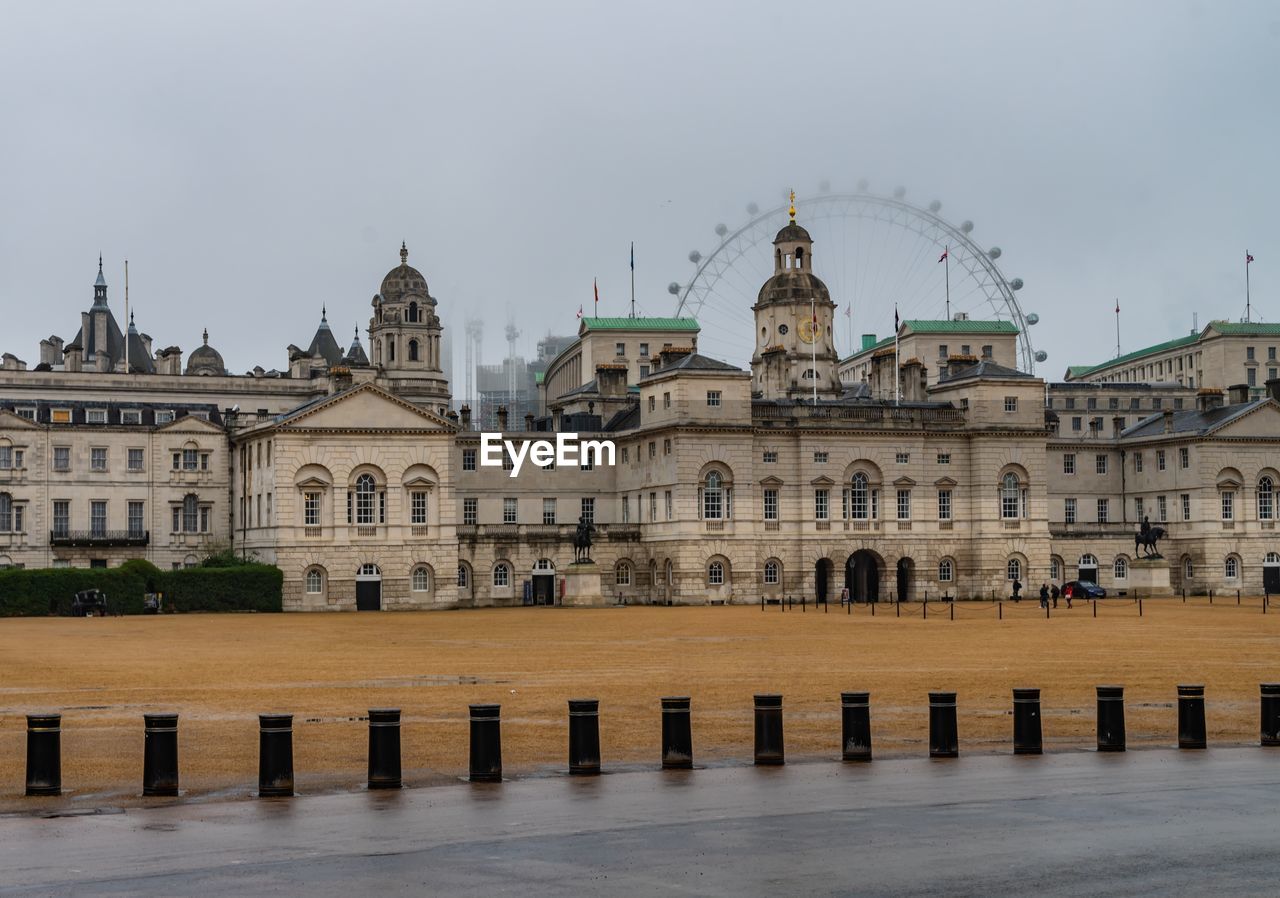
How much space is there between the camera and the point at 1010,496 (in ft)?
368

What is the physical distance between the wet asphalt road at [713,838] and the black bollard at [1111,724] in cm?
201

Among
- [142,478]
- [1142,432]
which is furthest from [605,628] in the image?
[1142,432]

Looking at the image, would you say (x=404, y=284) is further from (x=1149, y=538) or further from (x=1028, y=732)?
(x=1028, y=732)

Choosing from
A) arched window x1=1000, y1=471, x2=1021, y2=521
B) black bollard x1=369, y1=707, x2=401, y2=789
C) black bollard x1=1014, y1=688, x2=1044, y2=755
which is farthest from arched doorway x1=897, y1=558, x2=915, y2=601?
black bollard x1=369, y1=707, x2=401, y2=789

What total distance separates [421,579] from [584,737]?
3122 inches

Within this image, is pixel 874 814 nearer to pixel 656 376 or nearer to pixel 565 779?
pixel 565 779

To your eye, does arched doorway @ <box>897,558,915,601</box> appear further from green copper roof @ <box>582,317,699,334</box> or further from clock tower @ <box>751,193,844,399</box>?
green copper roof @ <box>582,317,699,334</box>

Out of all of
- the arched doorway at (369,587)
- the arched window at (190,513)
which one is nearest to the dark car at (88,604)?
the arched doorway at (369,587)

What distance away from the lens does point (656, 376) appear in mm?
107188

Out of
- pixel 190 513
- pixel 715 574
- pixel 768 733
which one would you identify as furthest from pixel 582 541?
pixel 768 733

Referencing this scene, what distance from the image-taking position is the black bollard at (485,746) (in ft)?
75.9

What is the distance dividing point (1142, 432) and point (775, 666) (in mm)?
83433

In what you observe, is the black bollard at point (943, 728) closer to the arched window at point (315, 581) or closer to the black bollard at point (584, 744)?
the black bollard at point (584, 744)

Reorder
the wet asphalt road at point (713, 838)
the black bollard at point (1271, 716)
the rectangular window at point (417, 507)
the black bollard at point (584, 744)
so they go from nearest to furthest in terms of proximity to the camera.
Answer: the wet asphalt road at point (713, 838) < the black bollard at point (584, 744) < the black bollard at point (1271, 716) < the rectangular window at point (417, 507)
